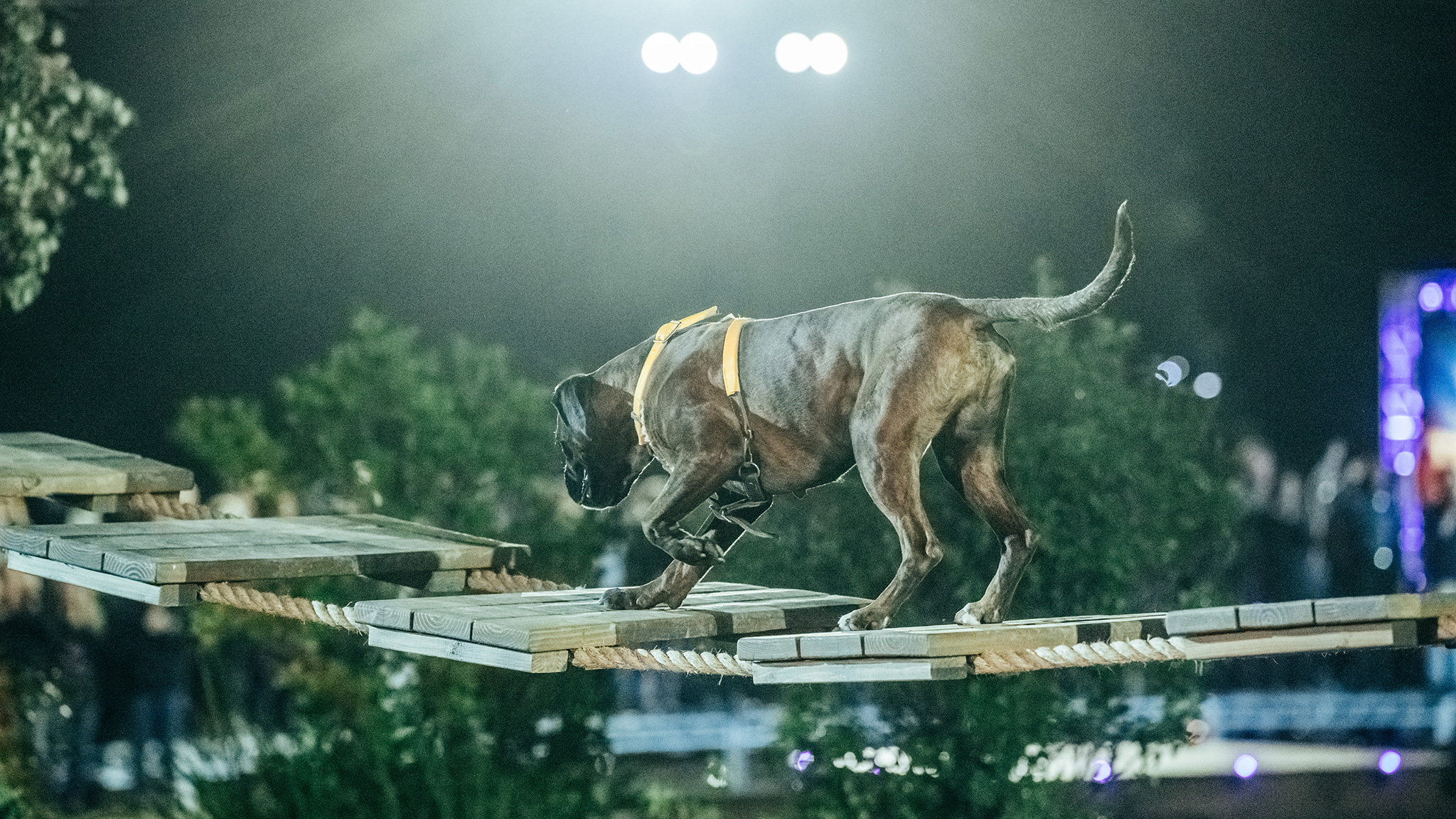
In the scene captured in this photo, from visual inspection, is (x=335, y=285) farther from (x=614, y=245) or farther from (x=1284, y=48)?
(x=1284, y=48)

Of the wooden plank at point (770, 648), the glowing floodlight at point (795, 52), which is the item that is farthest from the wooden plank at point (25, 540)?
the glowing floodlight at point (795, 52)

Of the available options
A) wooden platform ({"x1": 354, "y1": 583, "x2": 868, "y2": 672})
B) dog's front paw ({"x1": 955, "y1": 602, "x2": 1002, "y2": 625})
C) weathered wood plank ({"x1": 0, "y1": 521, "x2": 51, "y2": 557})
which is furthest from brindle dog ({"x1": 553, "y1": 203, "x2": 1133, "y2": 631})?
weathered wood plank ({"x1": 0, "y1": 521, "x2": 51, "y2": 557})

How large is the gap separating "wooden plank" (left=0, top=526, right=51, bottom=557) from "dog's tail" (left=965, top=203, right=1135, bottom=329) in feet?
8.37

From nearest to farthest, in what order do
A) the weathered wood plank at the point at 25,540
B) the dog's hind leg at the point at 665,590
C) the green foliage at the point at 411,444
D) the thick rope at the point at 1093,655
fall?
the thick rope at the point at 1093,655 < the dog's hind leg at the point at 665,590 < the weathered wood plank at the point at 25,540 < the green foliage at the point at 411,444

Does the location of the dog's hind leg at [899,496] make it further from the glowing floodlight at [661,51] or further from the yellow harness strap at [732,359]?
the glowing floodlight at [661,51]

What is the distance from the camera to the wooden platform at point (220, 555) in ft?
11.7

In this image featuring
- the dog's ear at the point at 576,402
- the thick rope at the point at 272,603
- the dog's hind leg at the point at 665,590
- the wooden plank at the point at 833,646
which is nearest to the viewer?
the wooden plank at the point at 833,646

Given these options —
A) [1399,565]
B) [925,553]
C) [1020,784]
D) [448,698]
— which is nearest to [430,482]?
[448,698]

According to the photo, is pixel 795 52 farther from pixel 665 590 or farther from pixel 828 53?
pixel 665 590

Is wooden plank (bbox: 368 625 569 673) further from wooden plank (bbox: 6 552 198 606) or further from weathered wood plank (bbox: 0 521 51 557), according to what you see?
weathered wood plank (bbox: 0 521 51 557)

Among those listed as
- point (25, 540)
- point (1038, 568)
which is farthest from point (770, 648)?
point (1038, 568)

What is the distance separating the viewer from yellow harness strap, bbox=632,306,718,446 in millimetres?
3250

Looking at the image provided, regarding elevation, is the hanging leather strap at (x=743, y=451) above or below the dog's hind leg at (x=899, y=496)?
above

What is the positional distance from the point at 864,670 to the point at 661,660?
438mm
